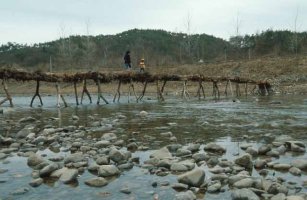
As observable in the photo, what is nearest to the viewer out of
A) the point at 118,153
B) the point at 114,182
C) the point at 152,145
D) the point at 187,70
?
the point at 114,182

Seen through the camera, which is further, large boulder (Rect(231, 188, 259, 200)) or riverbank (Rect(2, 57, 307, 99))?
riverbank (Rect(2, 57, 307, 99))

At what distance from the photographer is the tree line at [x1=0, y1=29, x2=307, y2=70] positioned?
7494 cm

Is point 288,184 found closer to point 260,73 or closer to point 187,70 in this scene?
point 260,73

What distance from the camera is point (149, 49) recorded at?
91875 millimetres

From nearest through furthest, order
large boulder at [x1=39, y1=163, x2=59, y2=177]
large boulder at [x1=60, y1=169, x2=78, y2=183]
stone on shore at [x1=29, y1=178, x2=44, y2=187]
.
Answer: stone on shore at [x1=29, y1=178, x2=44, y2=187]
large boulder at [x1=60, y1=169, x2=78, y2=183]
large boulder at [x1=39, y1=163, x2=59, y2=177]

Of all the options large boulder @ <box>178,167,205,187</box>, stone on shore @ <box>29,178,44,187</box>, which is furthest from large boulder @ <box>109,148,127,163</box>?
large boulder @ <box>178,167,205,187</box>

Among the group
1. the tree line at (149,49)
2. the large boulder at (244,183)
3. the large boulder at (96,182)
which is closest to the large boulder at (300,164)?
the large boulder at (244,183)

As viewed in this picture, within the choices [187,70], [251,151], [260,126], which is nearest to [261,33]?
[187,70]

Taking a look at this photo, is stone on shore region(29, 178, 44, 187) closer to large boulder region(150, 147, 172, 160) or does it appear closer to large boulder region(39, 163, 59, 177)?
large boulder region(39, 163, 59, 177)

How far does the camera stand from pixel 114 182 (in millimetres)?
7758

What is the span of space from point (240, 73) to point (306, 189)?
47274 mm

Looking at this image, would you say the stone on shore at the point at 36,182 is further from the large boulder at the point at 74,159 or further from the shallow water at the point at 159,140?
the large boulder at the point at 74,159

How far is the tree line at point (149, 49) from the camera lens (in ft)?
246

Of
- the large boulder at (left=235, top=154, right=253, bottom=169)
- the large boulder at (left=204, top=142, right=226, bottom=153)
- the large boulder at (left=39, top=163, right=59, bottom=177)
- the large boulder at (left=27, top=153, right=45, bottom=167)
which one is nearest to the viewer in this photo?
the large boulder at (left=39, top=163, right=59, bottom=177)
